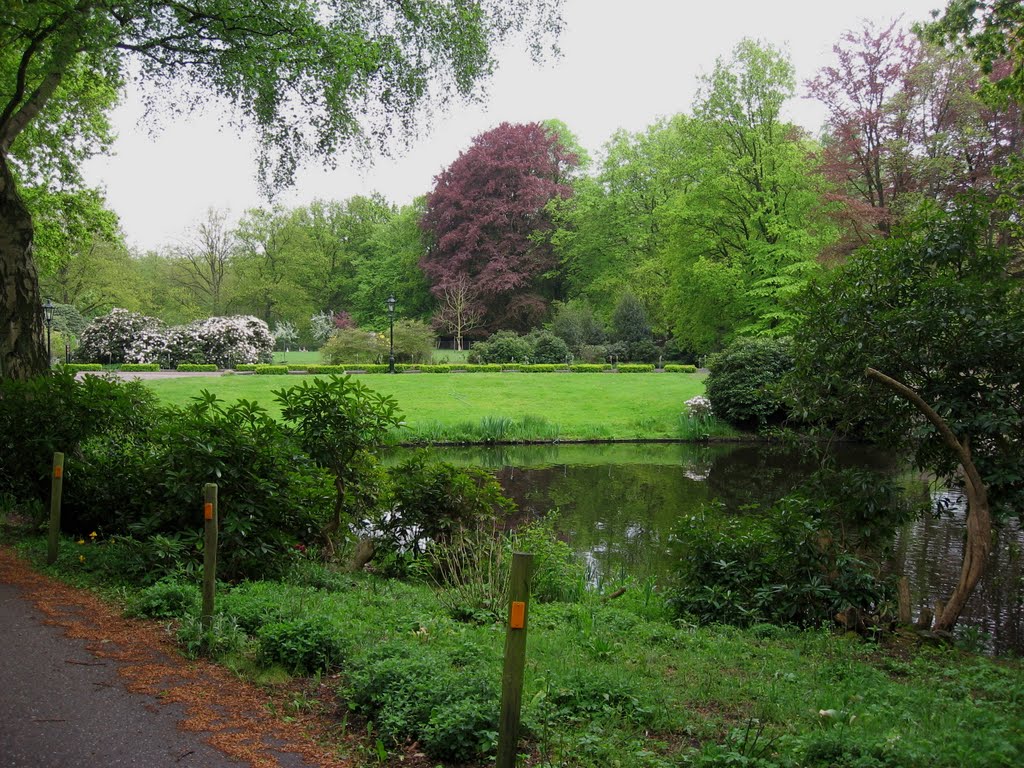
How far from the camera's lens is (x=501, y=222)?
50.1 meters

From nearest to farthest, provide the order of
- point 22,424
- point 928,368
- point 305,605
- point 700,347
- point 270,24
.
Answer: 1. point 305,605
2. point 928,368
3. point 22,424
4. point 270,24
5. point 700,347

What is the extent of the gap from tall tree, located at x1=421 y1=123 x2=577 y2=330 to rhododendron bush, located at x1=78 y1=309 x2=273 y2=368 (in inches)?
601

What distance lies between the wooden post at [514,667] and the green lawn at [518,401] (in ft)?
54.8

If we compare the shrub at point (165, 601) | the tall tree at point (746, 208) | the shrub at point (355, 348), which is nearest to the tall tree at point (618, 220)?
the tall tree at point (746, 208)

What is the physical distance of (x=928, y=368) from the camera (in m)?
6.80

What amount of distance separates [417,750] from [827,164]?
24.4 meters

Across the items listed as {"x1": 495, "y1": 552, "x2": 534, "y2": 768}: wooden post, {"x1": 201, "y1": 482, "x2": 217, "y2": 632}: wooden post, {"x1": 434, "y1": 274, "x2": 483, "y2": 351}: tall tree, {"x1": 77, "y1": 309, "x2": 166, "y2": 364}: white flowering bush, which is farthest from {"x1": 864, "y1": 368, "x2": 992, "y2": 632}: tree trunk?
{"x1": 434, "y1": 274, "x2": 483, "y2": 351}: tall tree

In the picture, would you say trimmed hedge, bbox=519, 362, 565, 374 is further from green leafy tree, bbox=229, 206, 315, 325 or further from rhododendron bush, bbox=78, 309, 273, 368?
green leafy tree, bbox=229, 206, 315, 325

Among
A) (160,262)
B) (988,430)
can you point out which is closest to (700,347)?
(988,430)

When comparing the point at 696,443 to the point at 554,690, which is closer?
the point at 554,690

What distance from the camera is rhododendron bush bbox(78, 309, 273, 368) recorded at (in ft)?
120

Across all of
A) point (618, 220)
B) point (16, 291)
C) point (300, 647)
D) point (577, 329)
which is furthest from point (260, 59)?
point (618, 220)

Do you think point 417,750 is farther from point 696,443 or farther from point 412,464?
point 696,443

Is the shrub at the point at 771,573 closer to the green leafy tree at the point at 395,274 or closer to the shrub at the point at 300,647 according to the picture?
the shrub at the point at 300,647
